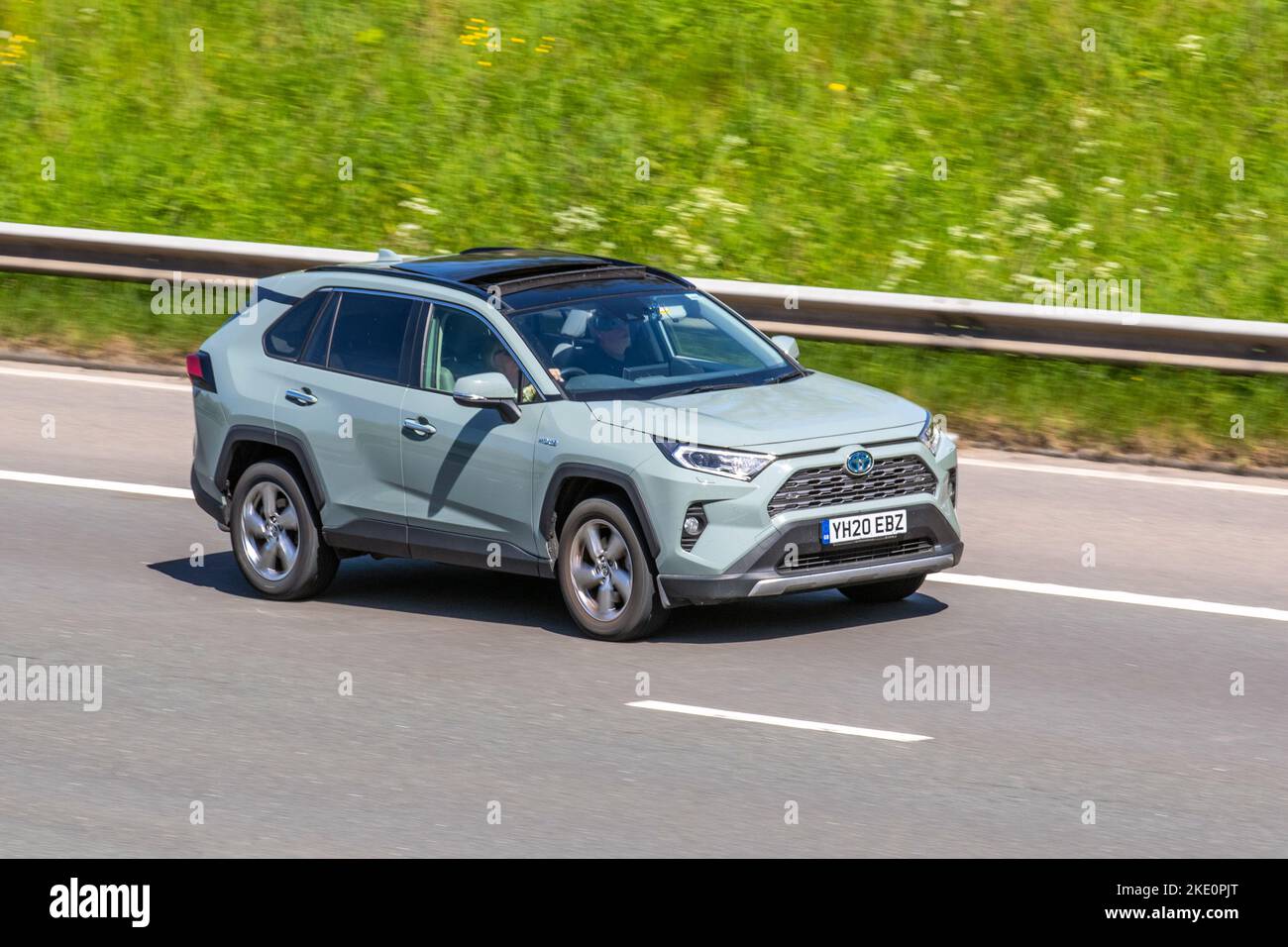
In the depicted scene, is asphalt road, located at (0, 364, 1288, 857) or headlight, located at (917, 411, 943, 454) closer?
asphalt road, located at (0, 364, 1288, 857)

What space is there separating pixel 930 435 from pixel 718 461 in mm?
1218

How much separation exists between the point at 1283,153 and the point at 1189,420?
5.53 meters

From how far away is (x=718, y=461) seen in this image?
29.1 feet

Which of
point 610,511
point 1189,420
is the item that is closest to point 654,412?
point 610,511

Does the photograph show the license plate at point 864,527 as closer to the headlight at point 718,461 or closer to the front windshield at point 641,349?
the headlight at point 718,461

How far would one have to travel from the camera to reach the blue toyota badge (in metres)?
9.04

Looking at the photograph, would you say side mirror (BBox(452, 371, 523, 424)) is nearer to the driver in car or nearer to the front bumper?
the driver in car

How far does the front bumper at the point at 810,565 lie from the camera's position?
29.1 feet

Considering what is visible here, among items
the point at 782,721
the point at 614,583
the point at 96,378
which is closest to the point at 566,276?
the point at 614,583

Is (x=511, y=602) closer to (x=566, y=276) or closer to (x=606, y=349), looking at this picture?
(x=606, y=349)

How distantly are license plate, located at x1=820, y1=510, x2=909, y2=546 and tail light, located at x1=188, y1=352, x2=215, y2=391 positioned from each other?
12.1ft

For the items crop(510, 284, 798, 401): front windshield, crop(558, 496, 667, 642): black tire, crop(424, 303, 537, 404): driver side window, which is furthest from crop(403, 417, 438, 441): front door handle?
crop(558, 496, 667, 642): black tire

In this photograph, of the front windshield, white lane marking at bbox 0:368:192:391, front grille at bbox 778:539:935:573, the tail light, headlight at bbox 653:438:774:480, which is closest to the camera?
headlight at bbox 653:438:774:480

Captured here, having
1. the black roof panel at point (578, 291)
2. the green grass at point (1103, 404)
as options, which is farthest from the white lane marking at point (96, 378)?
the black roof panel at point (578, 291)
